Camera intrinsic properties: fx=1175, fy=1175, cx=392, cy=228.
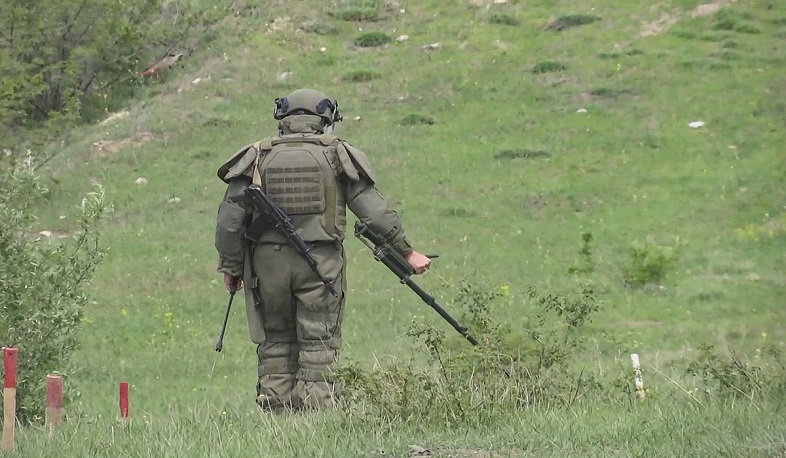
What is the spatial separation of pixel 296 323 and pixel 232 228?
0.64 metres

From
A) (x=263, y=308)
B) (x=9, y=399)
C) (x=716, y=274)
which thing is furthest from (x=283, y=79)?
(x=9, y=399)

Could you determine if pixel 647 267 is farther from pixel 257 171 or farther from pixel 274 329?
pixel 257 171

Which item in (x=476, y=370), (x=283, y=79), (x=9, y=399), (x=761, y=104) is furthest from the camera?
(x=283, y=79)

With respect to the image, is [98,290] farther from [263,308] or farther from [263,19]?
[263,19]

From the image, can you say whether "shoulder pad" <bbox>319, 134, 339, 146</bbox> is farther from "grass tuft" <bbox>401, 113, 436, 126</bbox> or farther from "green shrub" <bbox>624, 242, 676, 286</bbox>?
"grass tuft" <bbox>401, 113, 436, 126</bbox>

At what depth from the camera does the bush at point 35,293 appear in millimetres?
6031

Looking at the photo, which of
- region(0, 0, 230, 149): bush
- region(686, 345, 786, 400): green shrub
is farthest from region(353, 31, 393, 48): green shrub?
region(686, 345, 786, 400): green shrub

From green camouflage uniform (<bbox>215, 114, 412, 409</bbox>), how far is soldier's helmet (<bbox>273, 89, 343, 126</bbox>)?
45 mm

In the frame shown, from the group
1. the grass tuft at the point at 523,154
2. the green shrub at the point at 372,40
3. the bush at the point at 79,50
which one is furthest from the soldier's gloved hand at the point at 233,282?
the green shrub at the point at 372,40

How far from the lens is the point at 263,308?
6504mm

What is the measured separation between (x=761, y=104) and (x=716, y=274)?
6419 mm

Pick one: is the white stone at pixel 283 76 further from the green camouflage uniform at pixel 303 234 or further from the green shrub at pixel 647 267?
the green camouflage uniform at pixel 303 234

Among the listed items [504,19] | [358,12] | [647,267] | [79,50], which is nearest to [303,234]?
[647,267]

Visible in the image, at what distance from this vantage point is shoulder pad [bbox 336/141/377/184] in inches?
245
